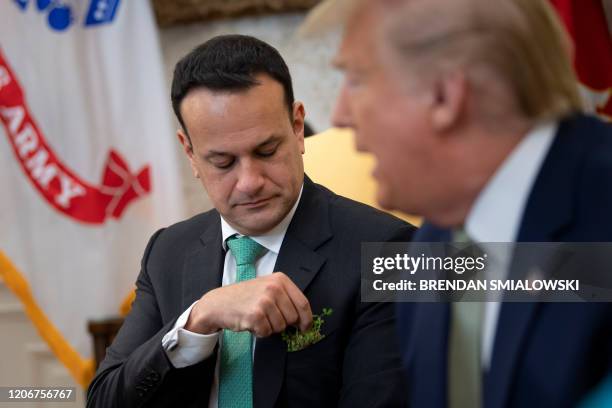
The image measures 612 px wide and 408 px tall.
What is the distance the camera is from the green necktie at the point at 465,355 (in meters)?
1.03

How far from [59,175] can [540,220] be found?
7.50 feet

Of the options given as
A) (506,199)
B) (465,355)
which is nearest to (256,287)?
(465,355)

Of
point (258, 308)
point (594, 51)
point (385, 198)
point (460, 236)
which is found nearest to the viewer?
point (385, 198)

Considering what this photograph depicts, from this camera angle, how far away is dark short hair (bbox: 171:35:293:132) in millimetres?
1604

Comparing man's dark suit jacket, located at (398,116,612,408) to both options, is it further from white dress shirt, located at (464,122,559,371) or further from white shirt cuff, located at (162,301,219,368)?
white shirt cuff, located at (162,301,219,368)

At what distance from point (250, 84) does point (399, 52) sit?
69 centimetres

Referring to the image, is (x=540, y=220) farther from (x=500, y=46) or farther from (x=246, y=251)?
(x=246, y=251)

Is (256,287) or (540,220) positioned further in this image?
(256,287)

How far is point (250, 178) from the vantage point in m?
1.57

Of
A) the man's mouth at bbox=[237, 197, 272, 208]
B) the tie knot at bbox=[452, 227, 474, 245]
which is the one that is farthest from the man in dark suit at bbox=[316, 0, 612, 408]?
the man's mouth at bbox=[237, 197, 272, 208]

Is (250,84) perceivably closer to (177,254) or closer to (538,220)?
(177,254)

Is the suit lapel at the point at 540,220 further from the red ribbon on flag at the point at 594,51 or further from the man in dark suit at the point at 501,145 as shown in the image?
the red ribbon on flag at the point at 594,51
